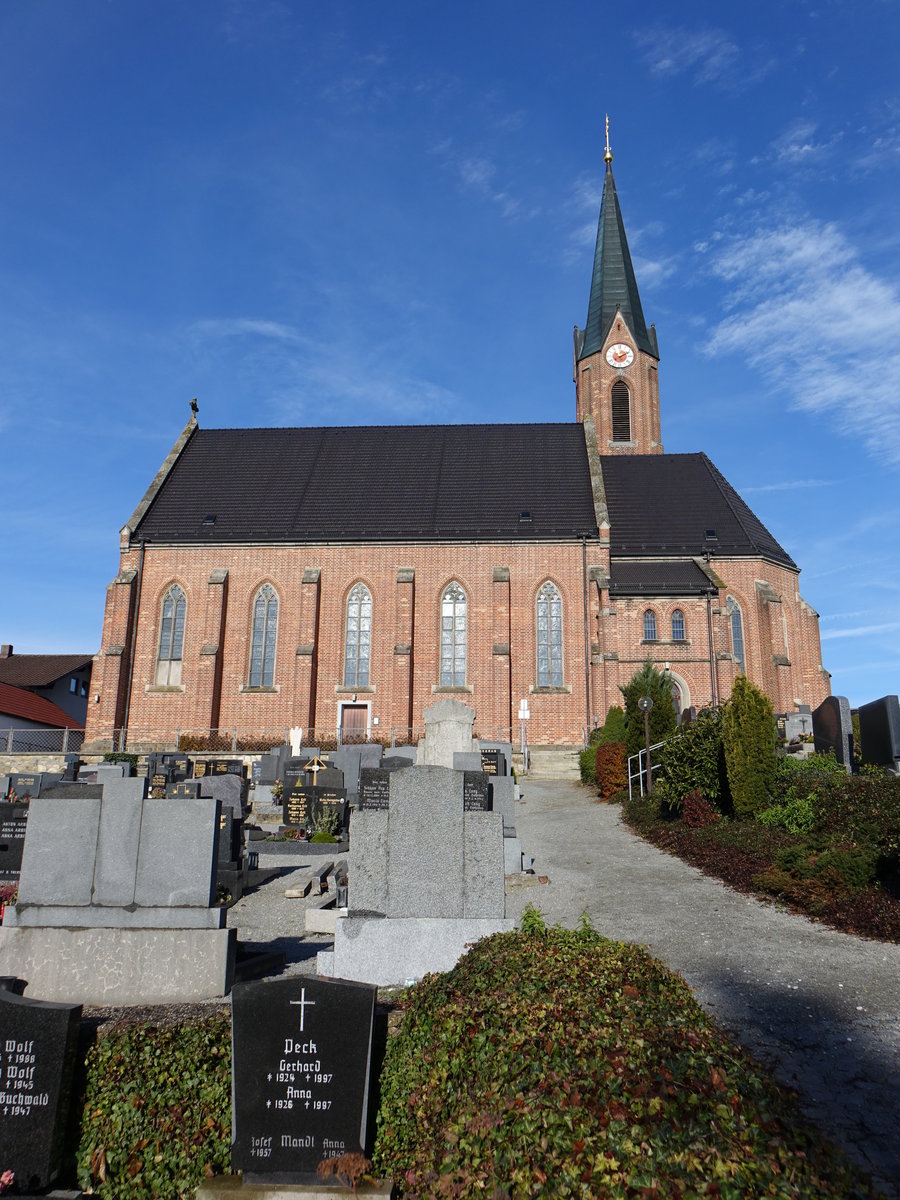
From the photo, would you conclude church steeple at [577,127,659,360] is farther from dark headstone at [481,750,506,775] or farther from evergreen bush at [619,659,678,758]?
dark headstone at [481,750,506,775]

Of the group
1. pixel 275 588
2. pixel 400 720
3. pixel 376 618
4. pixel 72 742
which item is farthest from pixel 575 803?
pixel 72 742

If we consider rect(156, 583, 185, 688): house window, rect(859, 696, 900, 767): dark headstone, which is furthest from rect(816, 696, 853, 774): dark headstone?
rect(156, 583, 185, 688): house window

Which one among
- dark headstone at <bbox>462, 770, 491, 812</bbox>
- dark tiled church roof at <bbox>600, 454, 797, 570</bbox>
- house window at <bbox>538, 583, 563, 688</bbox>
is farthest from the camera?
dark tiled church roof at <bbox>600, 454, 797, 570</bbox>

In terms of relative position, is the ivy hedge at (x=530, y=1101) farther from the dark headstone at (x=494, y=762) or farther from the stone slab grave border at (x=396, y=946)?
the dark headstone at (x=494, y=762)

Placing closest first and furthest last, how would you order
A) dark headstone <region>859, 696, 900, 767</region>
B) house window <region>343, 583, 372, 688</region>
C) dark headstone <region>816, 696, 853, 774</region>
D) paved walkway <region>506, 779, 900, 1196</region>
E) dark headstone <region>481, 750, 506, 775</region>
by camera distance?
paved walkway <region>506, 779, 900, 1196</region>, dark headstone <region>859, 696, 900, 767</region>, dark headstone <region>816, 696, 853, 774</region>, dark headstone <region>481, 750, 506, 775</region>, house window <region>343, 583, 372, 688</region>

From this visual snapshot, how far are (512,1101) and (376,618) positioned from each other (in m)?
29.3

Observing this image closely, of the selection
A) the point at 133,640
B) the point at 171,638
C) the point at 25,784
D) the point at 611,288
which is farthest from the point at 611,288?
the point at 25,784

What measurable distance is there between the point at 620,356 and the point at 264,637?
25.1 meters

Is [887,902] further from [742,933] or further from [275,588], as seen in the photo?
[275,588]

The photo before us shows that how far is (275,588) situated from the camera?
33719 mm

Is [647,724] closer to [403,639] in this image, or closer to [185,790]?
[185,790]

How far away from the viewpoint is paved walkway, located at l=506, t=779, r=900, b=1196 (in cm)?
491

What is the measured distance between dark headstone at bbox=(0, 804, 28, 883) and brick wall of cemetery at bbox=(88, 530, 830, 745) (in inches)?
716

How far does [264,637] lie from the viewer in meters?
33.4
